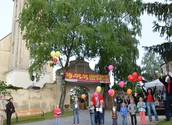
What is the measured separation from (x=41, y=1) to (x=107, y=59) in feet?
29.9

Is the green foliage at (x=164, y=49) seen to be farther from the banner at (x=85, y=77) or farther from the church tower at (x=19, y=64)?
the church tower at (x=19, y=64)

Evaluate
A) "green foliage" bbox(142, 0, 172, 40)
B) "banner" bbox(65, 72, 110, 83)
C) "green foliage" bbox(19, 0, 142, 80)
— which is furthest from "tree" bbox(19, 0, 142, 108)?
"green foliage" bbox(142, 0, 172, 40)

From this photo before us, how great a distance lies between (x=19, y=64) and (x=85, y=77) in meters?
12.2

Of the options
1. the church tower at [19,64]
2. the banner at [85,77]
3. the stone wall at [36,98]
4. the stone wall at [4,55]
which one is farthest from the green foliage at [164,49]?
the stone wall at [4,55]

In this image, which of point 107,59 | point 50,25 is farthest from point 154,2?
point 107,59

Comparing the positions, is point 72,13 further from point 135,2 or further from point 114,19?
point 135,2

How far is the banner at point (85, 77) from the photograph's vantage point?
23.2 m

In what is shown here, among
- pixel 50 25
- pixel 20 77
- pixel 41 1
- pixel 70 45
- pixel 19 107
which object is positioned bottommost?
pixel 19 107

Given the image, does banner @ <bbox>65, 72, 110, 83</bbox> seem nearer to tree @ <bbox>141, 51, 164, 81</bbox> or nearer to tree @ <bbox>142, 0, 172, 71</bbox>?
tree @ <bbox>142, 0, 172, 71</bbox>

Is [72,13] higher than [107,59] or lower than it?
higher

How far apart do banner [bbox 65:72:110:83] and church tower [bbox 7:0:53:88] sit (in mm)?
9794

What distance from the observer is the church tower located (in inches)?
1222

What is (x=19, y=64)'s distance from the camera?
105 feet

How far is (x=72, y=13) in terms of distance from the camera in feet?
65.3
